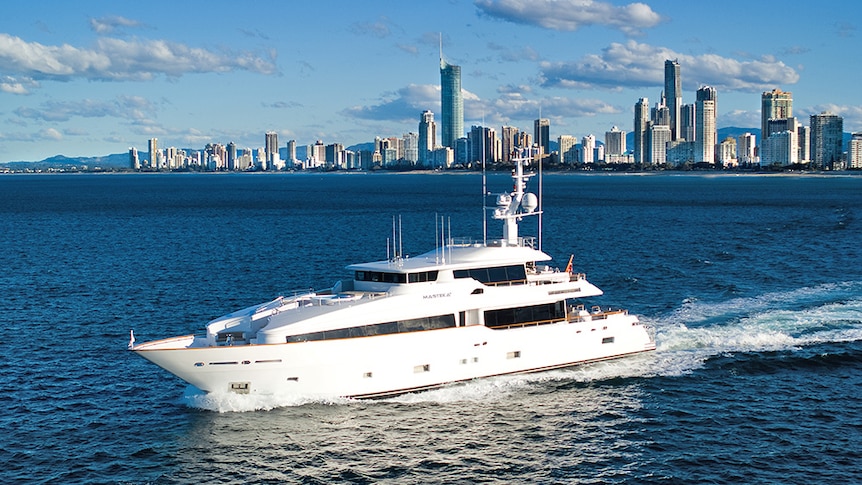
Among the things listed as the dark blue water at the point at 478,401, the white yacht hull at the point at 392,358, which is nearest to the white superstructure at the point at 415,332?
the white yacht hull at the point at 392,358

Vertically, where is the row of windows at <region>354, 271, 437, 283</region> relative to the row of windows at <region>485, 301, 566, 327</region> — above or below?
above

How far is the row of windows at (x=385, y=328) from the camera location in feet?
93.5

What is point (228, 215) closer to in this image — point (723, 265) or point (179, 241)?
point (179, 241)

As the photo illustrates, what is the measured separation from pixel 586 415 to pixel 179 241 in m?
55.2

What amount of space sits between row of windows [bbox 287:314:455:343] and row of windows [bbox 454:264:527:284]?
77.5 inches

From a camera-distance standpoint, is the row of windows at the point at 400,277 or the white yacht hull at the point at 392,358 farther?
the row of windows at the point at 400,277

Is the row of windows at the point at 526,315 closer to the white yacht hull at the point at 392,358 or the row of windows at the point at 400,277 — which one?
the white yacht hull at the point at 392,358

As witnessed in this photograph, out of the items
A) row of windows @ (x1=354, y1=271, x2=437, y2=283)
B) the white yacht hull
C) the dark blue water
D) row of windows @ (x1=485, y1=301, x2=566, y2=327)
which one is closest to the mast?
row of windows @ (x1=485, y1=301, x2=566, y2=327)

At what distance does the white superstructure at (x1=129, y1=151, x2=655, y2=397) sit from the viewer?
2773 cm

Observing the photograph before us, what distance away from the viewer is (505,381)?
1221 inches

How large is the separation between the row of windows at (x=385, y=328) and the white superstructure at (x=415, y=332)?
0.04 metres

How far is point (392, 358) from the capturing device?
96.1 feet

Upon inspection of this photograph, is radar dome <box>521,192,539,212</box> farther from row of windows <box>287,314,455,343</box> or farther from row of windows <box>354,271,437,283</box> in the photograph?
row of windows <box>287,314,455,343</box>

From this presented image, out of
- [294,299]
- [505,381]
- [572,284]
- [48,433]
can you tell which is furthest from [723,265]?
[48,433]
